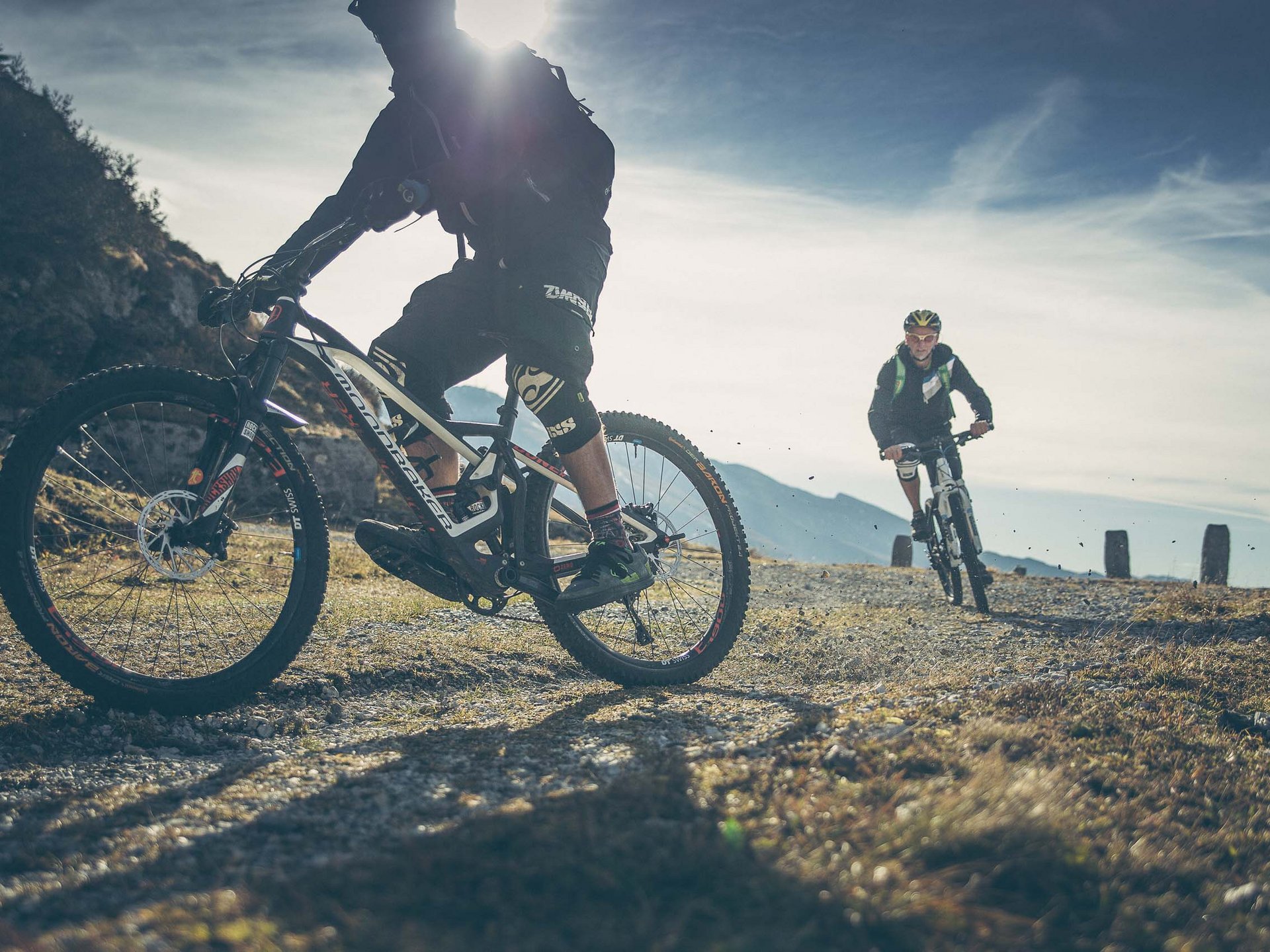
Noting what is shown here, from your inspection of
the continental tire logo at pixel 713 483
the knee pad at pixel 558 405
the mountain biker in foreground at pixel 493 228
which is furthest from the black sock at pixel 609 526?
the continental tire logo at pixel 713 483

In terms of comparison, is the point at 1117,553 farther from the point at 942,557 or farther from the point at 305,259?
the point at 305,259

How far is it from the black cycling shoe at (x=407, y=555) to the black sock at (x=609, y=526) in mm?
650

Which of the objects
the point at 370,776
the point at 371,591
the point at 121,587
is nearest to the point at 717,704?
the point at 370,776

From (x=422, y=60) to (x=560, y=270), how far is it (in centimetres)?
104

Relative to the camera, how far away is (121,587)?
10.9 feet

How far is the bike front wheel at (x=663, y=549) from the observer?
11.7 ft

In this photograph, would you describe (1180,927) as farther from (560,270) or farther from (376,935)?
(560,270)

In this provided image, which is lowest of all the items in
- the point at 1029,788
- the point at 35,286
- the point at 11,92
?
the point at 1029,788

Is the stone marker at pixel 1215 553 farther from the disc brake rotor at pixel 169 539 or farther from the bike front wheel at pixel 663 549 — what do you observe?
the disc brake rotor at pixel 169 539

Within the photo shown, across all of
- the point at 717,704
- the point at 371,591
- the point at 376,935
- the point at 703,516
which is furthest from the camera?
the point at 371,591

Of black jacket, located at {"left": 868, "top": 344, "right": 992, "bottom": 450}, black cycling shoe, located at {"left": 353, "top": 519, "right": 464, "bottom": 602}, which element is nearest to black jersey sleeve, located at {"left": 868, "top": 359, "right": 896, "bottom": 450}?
black jacket, located at {"left": 868, "top": 344, "right": 992, "bottom": 450}

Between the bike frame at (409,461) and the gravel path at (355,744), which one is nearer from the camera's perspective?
the gravel path at (355,744)

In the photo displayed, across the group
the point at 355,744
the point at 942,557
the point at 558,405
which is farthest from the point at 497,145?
the point at 942,557

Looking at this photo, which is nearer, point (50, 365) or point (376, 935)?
point (376, 935)
